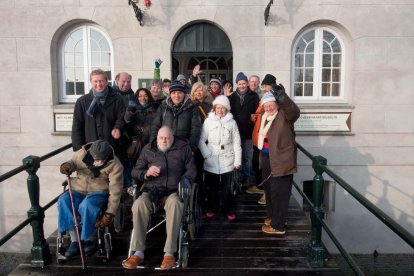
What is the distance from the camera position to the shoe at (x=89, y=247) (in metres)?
4.32

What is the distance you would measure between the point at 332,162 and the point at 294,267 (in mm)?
5294

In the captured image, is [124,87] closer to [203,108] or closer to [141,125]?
[141,125]

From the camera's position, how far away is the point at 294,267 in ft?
13.7

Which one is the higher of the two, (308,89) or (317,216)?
(308,89)

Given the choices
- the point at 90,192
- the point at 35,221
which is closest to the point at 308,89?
the point at 90,192

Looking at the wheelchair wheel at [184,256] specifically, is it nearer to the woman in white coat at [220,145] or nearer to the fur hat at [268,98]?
the woman in white coat at [220,145]

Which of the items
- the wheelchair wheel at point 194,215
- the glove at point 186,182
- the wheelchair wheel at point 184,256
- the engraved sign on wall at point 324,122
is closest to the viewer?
the wheelchair wheel at point 184,256

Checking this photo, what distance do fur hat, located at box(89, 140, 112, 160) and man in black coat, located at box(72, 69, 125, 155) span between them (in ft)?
2.58

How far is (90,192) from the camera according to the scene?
14.4 ft

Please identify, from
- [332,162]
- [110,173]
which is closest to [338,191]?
[332,162]

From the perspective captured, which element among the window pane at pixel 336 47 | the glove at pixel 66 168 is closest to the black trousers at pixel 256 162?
the glove at pixel 66 168

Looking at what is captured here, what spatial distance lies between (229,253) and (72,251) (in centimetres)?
181

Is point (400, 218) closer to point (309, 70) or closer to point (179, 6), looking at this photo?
point (309, 70)

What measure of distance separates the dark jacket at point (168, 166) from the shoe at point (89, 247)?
2.98ft
